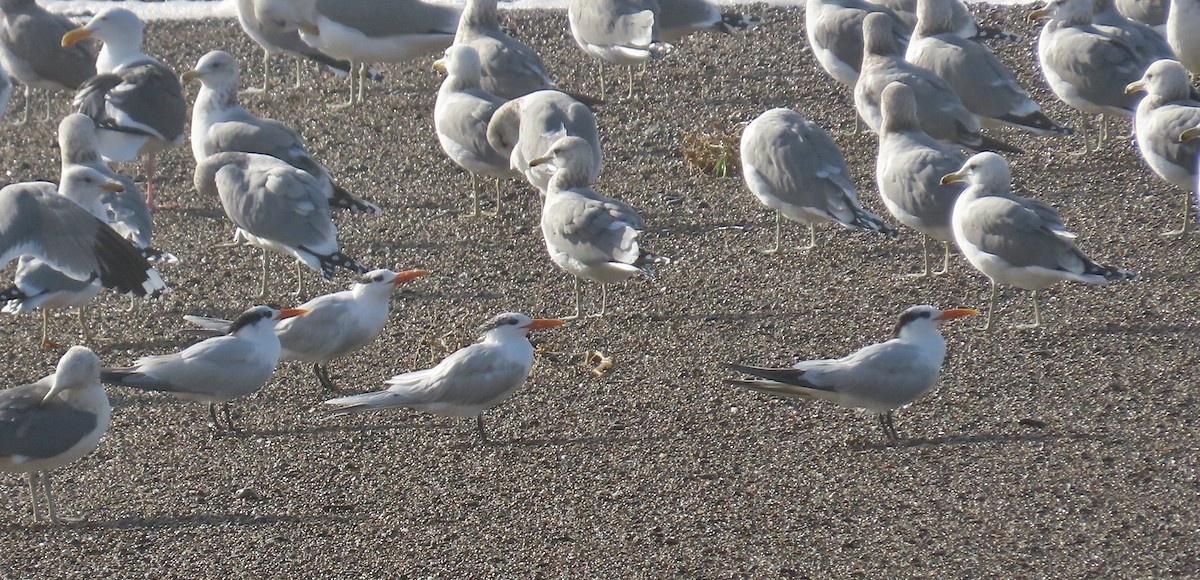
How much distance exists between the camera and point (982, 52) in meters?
11.6

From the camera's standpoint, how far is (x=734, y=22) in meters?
13.9

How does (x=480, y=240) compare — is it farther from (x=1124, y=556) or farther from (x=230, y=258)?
(x=1124, y=556)

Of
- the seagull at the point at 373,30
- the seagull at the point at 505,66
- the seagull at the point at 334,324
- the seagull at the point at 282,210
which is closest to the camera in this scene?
the seagull at the point at 334,324

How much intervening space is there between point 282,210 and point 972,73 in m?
4.66

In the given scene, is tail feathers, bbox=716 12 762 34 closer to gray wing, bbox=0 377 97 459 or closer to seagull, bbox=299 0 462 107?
seagull, bbox=299 0 462 107

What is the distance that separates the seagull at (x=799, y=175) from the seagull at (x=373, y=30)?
3.90m

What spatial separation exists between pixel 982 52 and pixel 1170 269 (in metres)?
2.62

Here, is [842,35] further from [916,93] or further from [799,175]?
[799,175]

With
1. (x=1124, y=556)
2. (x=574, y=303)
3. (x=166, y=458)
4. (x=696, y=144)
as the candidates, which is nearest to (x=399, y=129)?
(x=696, y=144)

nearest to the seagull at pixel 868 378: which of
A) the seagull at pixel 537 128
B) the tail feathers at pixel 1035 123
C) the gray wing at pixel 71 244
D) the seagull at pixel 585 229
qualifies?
the seagull at pixel 585 229

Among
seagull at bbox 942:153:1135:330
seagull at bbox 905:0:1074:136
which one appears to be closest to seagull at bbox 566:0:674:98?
seagull at bbox 905:0:1074:136

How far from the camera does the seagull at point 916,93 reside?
10.7 m

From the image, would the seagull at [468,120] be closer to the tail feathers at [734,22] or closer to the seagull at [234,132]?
the seagull at [234,132]

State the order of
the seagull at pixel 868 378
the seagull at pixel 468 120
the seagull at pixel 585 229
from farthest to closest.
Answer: the seagull at pixel 468 120
the seagull at pixel 585 229
the seagull at pixel 868 378
